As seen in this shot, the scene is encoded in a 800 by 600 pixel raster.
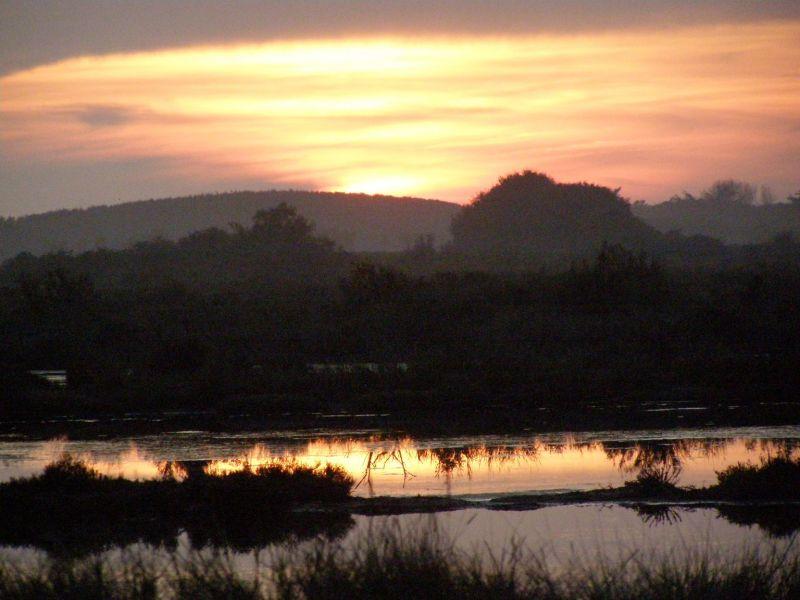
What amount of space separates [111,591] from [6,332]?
3548 cm

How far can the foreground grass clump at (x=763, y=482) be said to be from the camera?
49.0ft

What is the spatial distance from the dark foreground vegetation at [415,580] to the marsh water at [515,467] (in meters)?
0.64

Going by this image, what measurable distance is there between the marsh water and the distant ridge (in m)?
136

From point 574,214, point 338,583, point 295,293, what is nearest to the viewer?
point 338,583

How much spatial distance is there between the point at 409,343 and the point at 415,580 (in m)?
28.6

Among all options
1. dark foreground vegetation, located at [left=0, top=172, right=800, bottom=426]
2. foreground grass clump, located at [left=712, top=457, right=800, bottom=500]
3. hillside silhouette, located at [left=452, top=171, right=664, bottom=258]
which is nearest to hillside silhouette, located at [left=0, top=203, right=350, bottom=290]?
dark foreground vegetation, located at [left=0, top=172, right=800, bottom=426]

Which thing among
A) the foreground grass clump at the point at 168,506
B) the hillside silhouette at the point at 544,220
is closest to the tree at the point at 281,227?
the hillside silhouette at the point at 544,220

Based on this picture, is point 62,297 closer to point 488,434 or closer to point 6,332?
point 6,332

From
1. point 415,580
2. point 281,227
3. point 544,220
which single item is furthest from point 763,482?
point 544,220

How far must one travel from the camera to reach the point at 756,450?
62.3 ft

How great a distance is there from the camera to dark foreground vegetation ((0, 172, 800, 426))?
28.5 meters

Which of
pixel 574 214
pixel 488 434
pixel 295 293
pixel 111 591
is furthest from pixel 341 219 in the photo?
pixel 111 591

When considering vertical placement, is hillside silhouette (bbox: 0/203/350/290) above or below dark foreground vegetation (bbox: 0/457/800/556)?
above

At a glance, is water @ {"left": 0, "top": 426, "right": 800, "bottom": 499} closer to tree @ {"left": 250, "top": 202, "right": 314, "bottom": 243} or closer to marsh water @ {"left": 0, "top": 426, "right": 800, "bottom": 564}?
marsh water @ {"left": 0, "top": 426, "right": 800, "bottom": 564}
